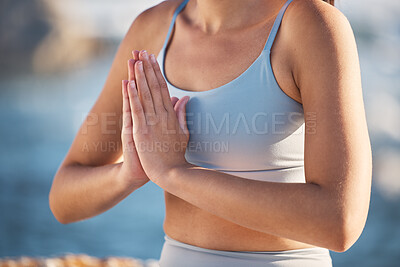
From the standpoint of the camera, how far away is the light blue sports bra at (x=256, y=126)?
0.78 metres

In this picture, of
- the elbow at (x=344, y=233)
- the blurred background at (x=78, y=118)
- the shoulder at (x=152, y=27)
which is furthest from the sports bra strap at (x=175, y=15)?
the blurred background at (x=78, y=118)

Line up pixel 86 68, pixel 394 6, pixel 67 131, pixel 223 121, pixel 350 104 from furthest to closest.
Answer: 1. pixel 86 68
2. pixel 67 131
3. pixel 394 6
4. pixel 223 121
5. pixel 350 104

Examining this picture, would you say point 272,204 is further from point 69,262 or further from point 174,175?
point 69,262

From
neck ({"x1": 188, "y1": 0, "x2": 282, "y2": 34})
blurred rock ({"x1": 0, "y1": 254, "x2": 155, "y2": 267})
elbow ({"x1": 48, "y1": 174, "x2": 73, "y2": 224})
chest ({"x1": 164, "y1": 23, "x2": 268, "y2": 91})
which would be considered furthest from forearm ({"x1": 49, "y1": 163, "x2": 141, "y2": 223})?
blurred rock ({"x1": 0, "y1": 254, "x2": 155, "y2": 267})

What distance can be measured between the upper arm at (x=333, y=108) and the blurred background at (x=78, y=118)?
3.66 meters

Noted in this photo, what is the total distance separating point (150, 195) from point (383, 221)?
274cm

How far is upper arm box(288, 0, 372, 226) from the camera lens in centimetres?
68

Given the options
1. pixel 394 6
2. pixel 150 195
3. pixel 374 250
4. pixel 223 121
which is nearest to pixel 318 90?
pixel 223 121

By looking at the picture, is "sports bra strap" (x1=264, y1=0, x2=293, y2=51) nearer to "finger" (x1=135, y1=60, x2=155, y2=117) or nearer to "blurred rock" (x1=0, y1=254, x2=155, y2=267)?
"finger" (x1=135, y1=60, x2=155, y2=117)

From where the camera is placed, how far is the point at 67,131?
26.8ft

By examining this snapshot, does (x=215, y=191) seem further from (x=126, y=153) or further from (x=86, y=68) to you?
(x=86, y=68)

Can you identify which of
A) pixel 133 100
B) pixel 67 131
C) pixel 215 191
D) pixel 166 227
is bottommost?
pixel 67 131

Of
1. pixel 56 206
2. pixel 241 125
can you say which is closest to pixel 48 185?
pixel 56 206

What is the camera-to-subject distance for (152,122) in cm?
81
